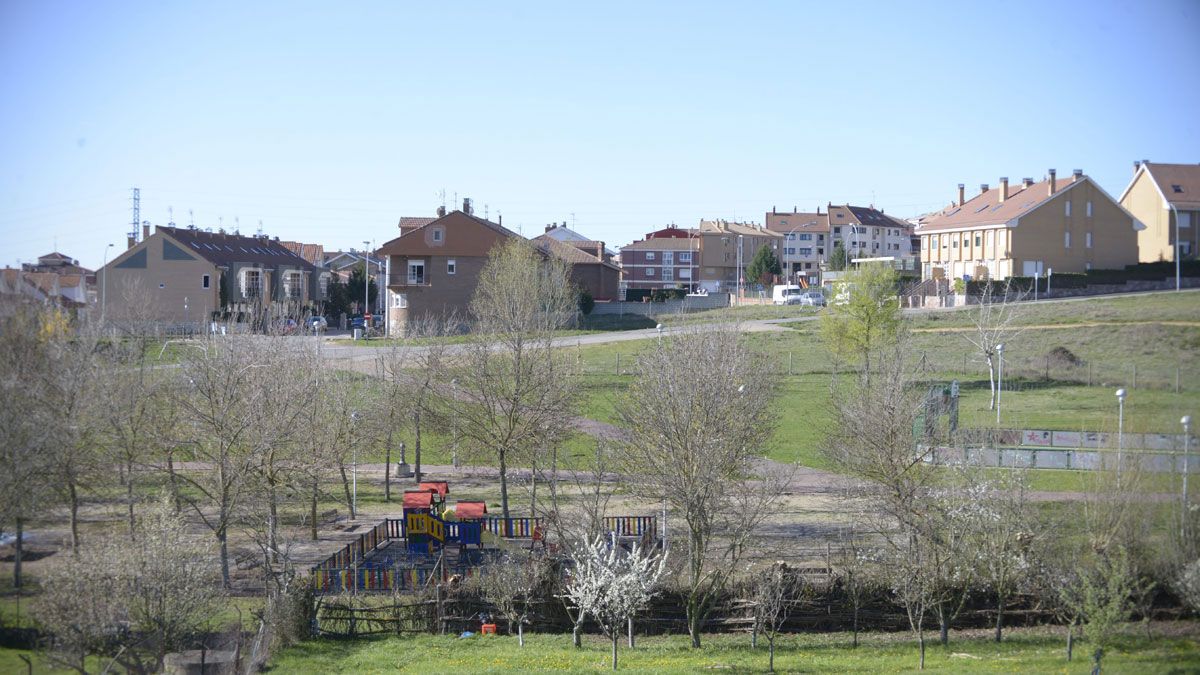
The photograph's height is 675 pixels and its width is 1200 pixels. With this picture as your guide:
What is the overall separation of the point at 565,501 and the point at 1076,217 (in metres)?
49.8

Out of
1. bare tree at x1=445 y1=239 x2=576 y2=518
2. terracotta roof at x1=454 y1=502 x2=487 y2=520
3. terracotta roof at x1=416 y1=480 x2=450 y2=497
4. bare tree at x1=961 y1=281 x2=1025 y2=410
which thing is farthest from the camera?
bare tree at x1=961 y1=281 x2=1025 y2=410

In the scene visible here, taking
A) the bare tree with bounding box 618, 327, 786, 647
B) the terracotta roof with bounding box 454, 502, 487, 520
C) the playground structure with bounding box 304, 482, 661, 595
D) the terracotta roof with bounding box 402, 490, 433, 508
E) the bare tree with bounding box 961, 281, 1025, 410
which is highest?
the bare tree with bounding box 961, 281, 1025, 410

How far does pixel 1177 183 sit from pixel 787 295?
2963 cm

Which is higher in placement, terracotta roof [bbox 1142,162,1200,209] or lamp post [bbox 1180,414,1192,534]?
terracotta roof [bbox 1142,162,1200,209]

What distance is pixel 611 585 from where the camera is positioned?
17.5m

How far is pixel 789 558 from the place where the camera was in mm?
22750

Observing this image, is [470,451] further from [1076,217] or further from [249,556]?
[1076,217]

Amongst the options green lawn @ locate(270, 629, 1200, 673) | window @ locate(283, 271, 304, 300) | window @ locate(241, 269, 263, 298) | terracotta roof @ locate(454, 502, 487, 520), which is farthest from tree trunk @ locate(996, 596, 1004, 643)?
window @ locate(283, 271, 304, 300)

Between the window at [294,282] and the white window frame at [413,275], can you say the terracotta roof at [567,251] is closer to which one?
the white window frame at [413,275]

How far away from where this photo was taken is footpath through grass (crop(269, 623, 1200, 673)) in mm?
16547

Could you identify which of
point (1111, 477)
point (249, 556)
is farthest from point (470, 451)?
point (1111, 477)

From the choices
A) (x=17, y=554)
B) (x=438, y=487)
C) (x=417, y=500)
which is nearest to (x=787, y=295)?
(x=438, y=487)

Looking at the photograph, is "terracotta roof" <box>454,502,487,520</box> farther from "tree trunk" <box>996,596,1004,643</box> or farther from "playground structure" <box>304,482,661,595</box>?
"tree trunk" <box>996,596,1004,643</box>

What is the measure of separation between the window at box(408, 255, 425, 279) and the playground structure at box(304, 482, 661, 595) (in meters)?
39.7
